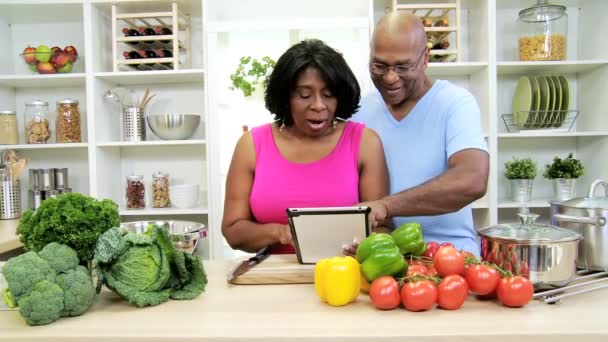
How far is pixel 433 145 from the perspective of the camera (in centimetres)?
167

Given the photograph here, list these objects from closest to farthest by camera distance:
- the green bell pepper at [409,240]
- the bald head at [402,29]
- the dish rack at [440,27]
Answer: the green bell pepper at [409,240] → the bald head at [402,29] → the dish rack at [440,27]

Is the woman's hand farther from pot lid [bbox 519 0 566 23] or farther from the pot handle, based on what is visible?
pot lid [bbox 519 0 566 23]

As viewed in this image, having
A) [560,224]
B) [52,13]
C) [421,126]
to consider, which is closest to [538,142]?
[421,126]

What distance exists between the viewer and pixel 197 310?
3.48ft

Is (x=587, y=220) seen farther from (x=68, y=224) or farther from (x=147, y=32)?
(x=147, y=32)

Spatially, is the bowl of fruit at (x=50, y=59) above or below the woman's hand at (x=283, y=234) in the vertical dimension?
above

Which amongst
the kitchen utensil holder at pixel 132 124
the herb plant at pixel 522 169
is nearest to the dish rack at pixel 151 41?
the kitchen utensil holder at pixel 132 124

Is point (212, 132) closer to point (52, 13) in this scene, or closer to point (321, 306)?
point (52, 13)

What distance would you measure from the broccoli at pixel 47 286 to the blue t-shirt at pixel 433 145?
105 centimetres

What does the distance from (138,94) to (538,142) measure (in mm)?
2580

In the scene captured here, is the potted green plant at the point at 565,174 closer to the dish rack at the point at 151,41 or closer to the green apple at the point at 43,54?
the dish rack at the point at 151,41

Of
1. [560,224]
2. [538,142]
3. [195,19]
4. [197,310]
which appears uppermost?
[195,19]

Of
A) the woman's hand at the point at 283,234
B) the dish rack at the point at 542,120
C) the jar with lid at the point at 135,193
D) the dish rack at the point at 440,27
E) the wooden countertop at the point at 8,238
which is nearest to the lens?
the woman's hand at the point at 283,234

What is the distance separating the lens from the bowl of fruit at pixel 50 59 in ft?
9.62
